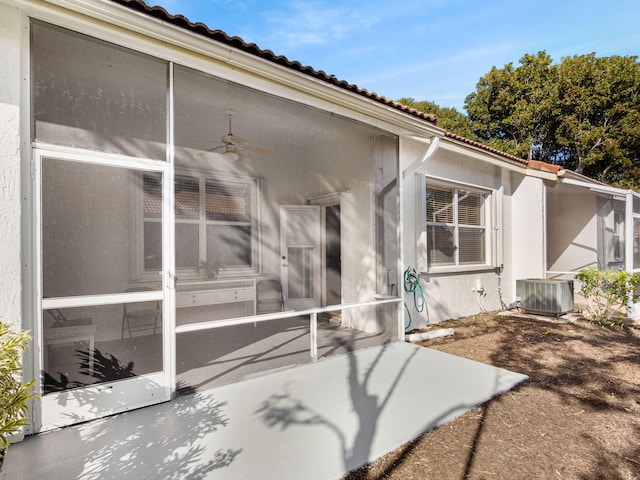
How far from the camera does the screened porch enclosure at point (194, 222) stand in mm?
2586

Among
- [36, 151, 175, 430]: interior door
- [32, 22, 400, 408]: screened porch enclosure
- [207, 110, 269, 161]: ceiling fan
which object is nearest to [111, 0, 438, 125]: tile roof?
[32, 22, 400, 408]: screened porch enclosure

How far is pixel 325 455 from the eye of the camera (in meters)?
2.21

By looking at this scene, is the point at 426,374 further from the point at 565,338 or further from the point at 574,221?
the point at 574,221

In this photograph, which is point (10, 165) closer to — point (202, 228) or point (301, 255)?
point (202, 228)

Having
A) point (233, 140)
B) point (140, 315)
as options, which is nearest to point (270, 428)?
point (140, 315)

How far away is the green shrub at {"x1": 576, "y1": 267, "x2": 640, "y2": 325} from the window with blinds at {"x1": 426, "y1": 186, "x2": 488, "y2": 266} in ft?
5.96

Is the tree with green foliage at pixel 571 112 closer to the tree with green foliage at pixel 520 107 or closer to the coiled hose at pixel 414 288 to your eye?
the tree with green foliage at pixel 520 107

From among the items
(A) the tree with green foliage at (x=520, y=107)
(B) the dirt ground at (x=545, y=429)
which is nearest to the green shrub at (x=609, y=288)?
(B) the dirt ground at (x=545, y=429)

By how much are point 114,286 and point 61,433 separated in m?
1.10

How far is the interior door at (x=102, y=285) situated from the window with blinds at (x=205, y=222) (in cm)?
2

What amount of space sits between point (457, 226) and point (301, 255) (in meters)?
3.09

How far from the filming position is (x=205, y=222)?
14.8 ft

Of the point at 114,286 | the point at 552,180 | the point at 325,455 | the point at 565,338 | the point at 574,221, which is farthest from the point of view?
the point at 574,221

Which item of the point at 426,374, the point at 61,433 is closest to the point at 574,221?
the point at 426,374
